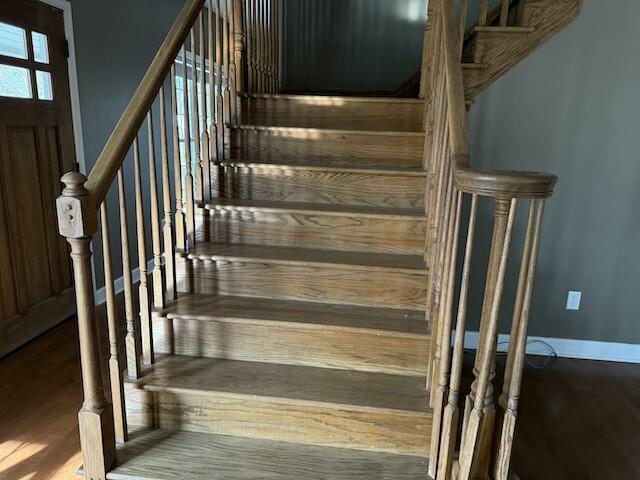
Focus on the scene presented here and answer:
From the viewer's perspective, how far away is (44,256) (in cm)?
283

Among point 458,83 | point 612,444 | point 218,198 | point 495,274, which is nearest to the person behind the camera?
point 495,274

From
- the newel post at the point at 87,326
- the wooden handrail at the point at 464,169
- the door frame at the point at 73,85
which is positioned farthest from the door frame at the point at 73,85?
the wooden handrail at the point at 464,169

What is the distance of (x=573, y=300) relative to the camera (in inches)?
113

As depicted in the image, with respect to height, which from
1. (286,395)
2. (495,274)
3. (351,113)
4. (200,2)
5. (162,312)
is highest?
(200,2)

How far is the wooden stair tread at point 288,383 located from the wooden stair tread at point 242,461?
18 cm

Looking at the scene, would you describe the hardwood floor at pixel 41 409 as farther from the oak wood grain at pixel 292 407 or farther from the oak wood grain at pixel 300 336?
the oak wood grain at pixel 300 336

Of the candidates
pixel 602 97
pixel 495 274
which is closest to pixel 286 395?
pixel 495 274

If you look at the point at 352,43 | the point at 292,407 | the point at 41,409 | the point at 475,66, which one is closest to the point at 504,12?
the point at 475,66

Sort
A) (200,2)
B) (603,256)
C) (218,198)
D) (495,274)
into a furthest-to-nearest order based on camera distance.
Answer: (603,256) < (218,198) < (200,2) < (495,274)

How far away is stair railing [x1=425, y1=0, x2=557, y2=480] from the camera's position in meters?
1.06

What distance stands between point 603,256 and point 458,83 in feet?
6.41

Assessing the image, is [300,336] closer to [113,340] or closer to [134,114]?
[113,340]

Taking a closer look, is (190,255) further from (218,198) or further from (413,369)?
(413,369)

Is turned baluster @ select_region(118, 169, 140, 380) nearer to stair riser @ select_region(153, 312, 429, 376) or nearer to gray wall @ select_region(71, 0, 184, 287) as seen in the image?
stair riser @ select_region(153, 312, 429, 376)
